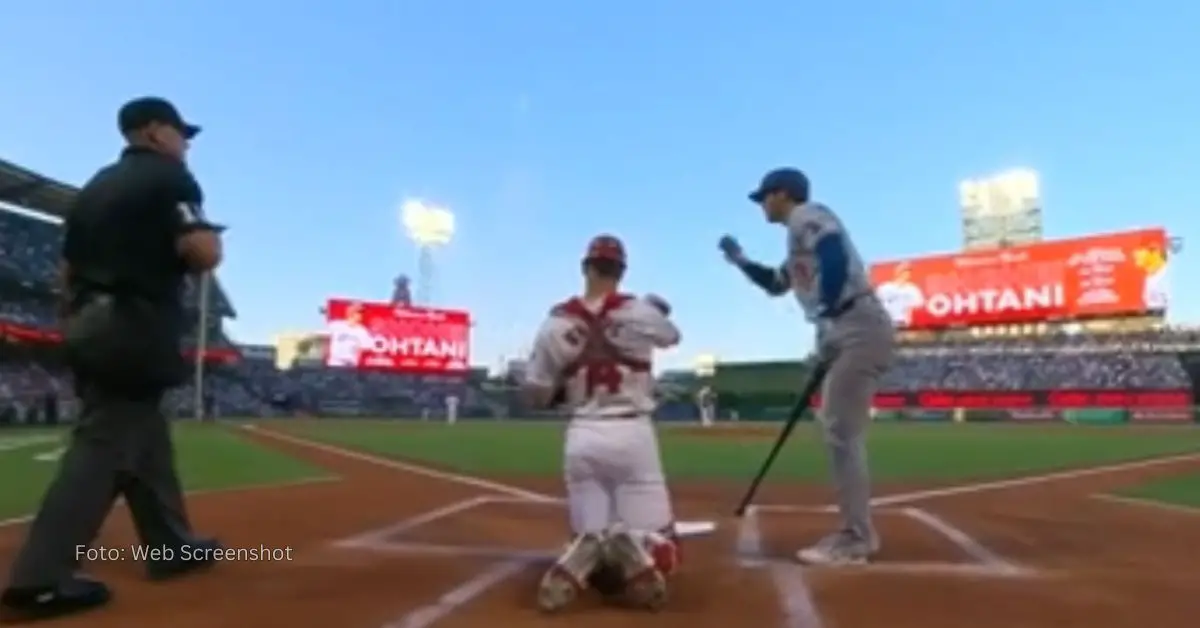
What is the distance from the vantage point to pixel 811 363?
5.28 m

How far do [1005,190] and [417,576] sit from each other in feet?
227

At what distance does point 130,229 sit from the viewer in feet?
12.1

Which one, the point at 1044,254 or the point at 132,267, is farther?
the point at 1044,254

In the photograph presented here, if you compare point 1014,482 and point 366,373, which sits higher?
point 366,373

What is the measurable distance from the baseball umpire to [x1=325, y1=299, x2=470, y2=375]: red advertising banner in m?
54.1

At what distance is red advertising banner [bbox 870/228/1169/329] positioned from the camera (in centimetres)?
4844

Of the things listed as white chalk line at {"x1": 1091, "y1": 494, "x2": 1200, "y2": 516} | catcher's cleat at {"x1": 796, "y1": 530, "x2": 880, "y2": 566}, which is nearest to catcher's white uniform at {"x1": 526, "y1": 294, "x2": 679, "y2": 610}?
catcher's cleat at {"x1": 796, "y1": 530, "x2": 880, "y2": 566}

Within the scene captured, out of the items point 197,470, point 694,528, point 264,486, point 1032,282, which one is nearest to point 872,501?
point 694,528

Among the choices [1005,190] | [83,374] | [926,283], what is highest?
[1005,190]

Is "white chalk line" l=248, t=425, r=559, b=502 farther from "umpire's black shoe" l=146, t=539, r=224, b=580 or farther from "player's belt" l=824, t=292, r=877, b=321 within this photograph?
"umpire's black shoe" l=146, t=539, r=224, b=580

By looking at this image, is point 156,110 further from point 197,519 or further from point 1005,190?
point 1005,190

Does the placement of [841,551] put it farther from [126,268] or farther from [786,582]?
[126,268]

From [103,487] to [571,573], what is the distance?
1.71 m

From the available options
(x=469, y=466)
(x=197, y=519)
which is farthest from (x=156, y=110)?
(x=469, y=466)
